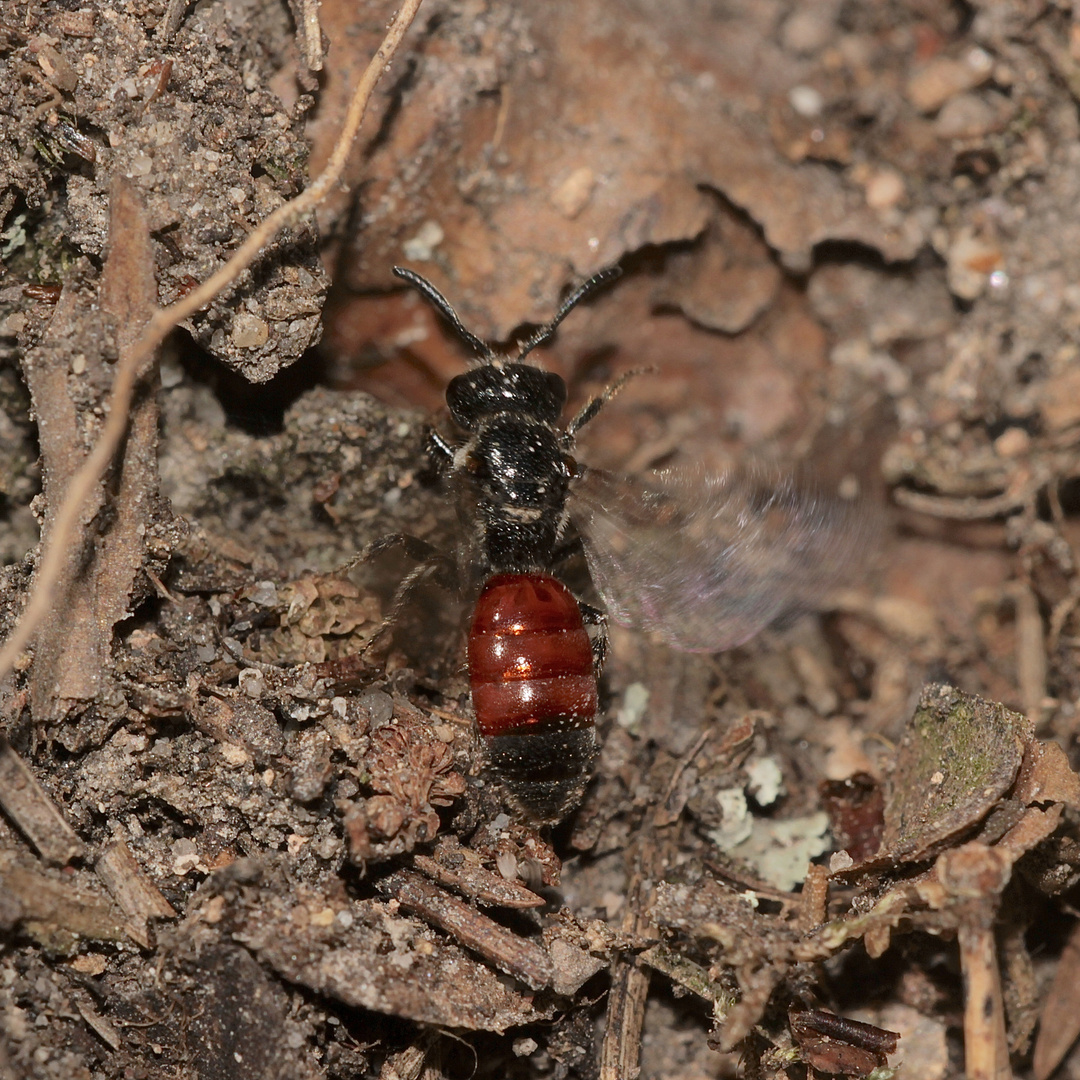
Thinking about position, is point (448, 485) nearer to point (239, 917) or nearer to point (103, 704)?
point (103, 704)

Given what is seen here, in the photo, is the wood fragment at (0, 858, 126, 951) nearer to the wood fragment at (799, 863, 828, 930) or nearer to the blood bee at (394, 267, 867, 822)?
the blood bee at (394, 267, 867, 822)


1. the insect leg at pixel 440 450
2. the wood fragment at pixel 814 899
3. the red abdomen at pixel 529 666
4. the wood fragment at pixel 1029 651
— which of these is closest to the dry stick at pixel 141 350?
the insect leg at pixel 440 450

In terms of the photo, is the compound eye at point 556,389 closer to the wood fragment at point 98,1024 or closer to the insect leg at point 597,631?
the insect leg at point 597,631

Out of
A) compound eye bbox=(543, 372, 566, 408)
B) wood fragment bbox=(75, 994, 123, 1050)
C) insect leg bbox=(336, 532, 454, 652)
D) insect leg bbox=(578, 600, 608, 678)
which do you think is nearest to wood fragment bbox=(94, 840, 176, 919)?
wood fragment bbox=(75, 994, 123, 1050)

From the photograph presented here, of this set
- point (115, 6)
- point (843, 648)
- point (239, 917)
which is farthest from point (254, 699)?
point (843, 648)

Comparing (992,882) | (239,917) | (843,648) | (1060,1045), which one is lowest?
(239,917)

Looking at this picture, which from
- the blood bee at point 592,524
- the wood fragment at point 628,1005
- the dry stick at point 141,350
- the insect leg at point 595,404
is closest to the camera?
the dry stick at point 141,350
